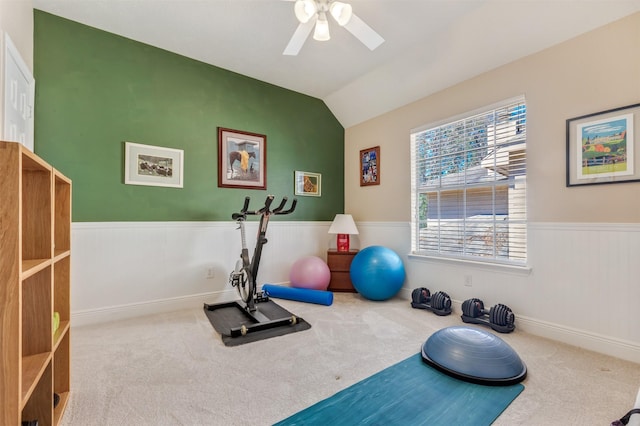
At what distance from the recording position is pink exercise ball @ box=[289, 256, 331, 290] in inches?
159

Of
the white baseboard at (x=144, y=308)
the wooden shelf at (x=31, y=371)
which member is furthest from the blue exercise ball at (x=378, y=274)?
the wooden shelf at (x=31, y=371)

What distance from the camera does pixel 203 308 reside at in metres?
3.57

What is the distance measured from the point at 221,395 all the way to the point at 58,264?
4.08 ft

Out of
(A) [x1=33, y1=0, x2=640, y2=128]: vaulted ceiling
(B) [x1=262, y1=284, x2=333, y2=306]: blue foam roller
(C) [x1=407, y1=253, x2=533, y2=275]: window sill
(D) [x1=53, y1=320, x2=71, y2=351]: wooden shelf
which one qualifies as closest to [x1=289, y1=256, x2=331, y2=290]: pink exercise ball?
(B) [x1=262, y1=284, x2=333, y2=306]: blue foam roller

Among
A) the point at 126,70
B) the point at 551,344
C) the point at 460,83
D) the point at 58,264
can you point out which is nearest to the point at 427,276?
the point at 551,344

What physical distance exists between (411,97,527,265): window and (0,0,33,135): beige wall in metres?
3.97

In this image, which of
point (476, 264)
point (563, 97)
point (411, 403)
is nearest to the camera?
point (411, 403)

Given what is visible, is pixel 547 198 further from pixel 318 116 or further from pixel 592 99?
pixel 318 116

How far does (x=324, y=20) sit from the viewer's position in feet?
7.68

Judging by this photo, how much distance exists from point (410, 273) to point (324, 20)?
122 inches

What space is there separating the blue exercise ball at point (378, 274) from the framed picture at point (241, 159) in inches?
69.7

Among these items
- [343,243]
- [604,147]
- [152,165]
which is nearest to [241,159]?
[152,165]

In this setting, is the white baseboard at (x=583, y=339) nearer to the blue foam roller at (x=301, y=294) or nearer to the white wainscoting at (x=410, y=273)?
the white wainscoting at (x=410, y=273)

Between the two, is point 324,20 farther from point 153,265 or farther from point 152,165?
point 153,265
